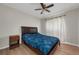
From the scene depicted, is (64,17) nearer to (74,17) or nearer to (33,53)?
(74,17)

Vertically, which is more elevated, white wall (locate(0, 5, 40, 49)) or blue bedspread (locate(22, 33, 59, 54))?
white wall (locate(0, 5, 40, 49))

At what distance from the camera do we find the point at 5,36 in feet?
4.72

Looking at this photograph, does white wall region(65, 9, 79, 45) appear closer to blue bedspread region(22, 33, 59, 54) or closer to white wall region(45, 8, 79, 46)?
white wall region(45, 8, 79, 46)

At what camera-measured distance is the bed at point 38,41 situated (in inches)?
55.0

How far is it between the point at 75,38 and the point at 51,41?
0.43m

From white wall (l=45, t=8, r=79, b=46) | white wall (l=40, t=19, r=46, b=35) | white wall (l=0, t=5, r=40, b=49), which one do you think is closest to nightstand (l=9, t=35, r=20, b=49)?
white wall (l=0, t=5, r=40, b=49)

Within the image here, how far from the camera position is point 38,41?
1453 millimetres

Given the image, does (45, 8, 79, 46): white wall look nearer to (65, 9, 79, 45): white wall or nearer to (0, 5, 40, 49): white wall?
(65, 9, 79, 45): white wall

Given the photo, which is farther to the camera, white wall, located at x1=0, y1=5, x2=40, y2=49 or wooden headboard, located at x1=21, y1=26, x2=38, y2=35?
wooden headboard, located at x1=21, y1=26, x2=38, y2=35

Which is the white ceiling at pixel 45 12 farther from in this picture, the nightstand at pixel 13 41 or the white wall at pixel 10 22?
the nightstand at pixel 13 41

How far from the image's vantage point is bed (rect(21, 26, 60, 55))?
4.58ft

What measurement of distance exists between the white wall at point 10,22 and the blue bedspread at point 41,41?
214 mm

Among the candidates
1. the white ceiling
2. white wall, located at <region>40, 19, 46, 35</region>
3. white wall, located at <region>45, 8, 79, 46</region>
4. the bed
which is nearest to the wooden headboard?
the bed

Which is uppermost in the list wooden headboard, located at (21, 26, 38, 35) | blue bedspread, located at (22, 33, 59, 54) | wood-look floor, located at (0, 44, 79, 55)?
wooden headboard, located at (21, 26, 38, 35)
